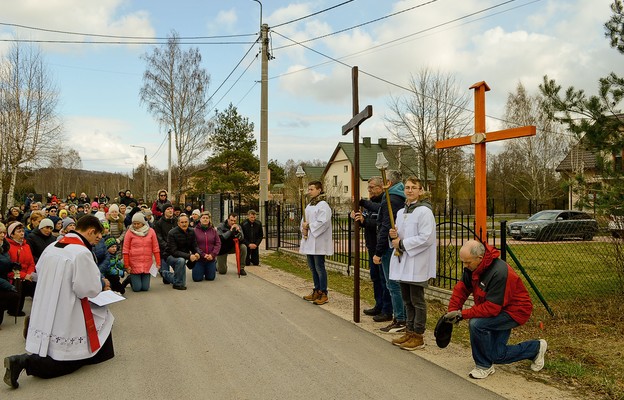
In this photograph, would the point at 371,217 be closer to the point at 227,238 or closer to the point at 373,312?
the point at 373,312

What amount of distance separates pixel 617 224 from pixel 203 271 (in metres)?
7.75

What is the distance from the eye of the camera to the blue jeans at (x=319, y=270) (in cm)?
835

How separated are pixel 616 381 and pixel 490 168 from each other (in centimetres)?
5392

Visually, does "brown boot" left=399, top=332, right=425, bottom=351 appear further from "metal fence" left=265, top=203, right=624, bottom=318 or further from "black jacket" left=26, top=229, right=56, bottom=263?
"black jacket" left=26, top=229, right=56, bottom=263

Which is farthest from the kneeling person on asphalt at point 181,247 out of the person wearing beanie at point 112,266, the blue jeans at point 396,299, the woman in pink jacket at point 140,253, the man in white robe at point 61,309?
the man in white robe at point 61,309

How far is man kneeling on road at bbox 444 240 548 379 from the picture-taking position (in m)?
4.80

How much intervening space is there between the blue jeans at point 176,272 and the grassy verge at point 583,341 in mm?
3615

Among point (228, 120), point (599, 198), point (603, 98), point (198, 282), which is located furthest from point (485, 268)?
point (228, 120)

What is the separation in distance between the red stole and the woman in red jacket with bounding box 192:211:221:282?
18.7 ft

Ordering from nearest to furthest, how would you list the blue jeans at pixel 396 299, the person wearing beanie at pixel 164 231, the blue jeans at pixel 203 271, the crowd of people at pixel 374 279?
the crowd of people at pixel 374 279 → the blue jeans at pixel 396 299 → the person wearing beanie at pixel 164 231 → the blue jeans at pixel 203 271

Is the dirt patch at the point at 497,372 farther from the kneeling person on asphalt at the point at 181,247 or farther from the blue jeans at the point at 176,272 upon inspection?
the kneeling person on asphalt at the point at 181,247

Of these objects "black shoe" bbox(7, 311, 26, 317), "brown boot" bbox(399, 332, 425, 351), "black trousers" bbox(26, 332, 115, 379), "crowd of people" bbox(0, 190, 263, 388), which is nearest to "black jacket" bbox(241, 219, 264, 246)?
"crowd of people" bbox(0, 190, 263, 388)

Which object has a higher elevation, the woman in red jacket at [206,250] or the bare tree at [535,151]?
the bare tree at [535,151]

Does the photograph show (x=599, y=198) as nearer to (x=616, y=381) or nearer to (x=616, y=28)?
(x=616, y=28)
